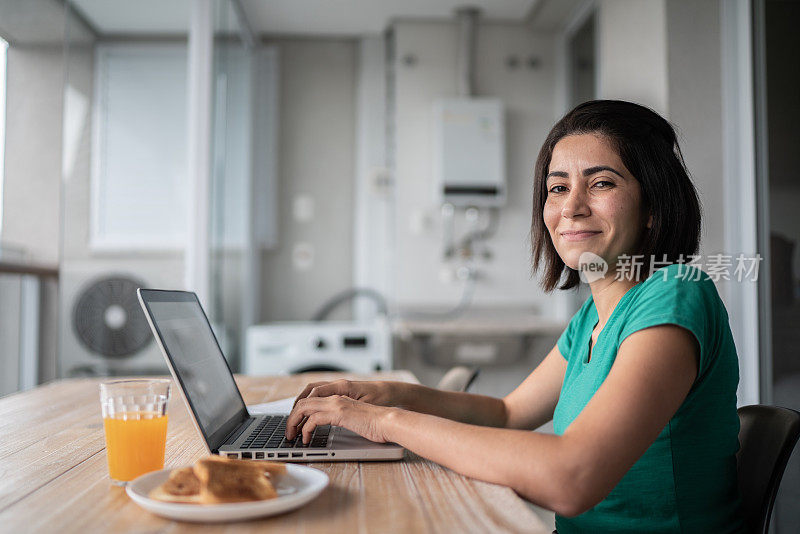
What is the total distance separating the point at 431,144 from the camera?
3838 mm

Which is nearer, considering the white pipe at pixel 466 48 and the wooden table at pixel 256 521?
the wooden table at pixel 256 521

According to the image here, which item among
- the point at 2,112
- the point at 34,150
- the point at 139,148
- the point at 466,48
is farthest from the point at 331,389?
the point at 466,48

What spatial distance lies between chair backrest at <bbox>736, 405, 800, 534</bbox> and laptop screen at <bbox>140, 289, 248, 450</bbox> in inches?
31.9

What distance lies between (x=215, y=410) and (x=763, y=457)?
0.85 metres

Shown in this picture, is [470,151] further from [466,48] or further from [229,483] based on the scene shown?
[229,483]

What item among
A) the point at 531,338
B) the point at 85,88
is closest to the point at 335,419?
the point at 85,88

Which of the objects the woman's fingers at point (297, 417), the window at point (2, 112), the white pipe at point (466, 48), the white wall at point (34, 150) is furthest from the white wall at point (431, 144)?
the woman's fingers at point (297, 417)

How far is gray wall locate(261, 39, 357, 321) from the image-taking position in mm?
4188

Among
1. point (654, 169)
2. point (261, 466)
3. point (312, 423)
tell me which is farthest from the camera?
point (654, 169)

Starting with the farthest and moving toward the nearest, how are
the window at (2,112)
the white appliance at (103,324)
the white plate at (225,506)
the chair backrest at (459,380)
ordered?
the white appliance at (103,324) → the window at (2,112) → the chair backrest at (459,380) → the white plate at (225,506)

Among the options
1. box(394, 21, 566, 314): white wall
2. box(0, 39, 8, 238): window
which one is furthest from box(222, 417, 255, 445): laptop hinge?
box(394, 21, 566, 314): white wall

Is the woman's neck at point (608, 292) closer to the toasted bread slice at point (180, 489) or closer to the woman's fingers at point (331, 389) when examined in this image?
the woman's fingers at point (331, 389)

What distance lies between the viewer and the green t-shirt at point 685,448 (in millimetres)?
938

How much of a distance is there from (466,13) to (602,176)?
2.96m
